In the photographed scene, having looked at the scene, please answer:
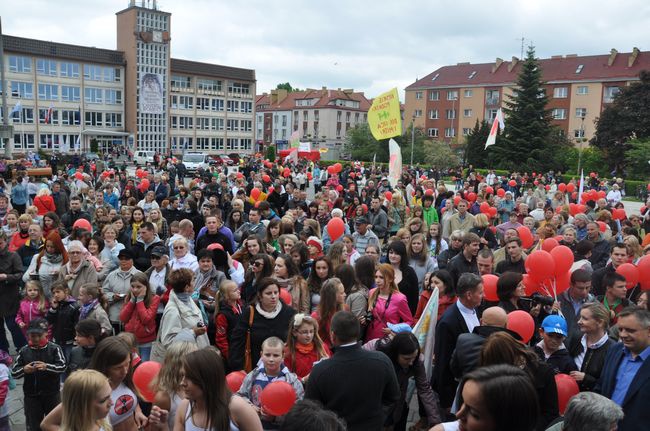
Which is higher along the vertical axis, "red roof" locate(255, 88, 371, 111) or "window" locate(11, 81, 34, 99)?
"red roof" locate(255, 88, 371, 111)

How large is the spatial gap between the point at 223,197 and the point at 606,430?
11.3 m

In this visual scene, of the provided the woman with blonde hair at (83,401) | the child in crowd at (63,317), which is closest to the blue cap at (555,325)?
the woman with blonde hair at (83,401)

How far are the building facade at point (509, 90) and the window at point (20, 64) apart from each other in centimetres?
4619

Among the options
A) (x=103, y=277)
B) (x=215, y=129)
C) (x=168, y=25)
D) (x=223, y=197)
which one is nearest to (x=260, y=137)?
(x=215, y=129)

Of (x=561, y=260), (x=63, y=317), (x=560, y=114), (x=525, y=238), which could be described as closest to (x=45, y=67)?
(x=560, y=114)

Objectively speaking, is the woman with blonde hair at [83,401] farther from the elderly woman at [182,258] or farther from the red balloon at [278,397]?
the elderly woman at [182,258]

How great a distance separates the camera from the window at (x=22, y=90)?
57.6 meters

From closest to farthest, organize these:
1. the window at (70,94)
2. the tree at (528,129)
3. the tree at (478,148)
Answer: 1. the tree at (528,129)
2. the tree at (478,148)
3. the window at (70,94)

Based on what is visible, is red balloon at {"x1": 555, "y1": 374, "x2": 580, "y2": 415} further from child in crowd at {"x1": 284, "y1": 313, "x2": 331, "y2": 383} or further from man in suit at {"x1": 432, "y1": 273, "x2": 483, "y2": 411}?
child in crowd at {"x1": 284, "y1": 313, "x2": 331, "y2": 383}

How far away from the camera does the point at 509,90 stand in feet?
241

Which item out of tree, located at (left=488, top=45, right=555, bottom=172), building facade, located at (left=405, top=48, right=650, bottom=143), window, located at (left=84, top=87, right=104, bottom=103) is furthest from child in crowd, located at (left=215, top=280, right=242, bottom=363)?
window, located at (left=84, top=87, right=104, bottom=103)

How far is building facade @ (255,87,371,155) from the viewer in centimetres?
9556

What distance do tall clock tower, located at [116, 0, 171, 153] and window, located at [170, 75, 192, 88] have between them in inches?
141

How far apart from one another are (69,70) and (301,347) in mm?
66871
